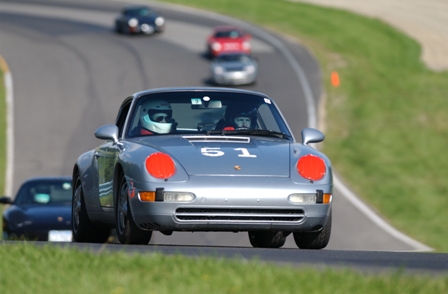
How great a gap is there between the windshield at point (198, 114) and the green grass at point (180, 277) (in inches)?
116

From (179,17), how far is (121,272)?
179ft

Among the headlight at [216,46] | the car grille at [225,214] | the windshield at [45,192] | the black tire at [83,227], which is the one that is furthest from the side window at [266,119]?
the headlight at [216,46]

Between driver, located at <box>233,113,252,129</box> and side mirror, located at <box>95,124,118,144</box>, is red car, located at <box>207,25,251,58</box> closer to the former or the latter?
driver, located at <box>233,113,252,129</box>

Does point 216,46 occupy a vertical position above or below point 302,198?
below

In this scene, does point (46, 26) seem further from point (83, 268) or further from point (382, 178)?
point (83, 268)

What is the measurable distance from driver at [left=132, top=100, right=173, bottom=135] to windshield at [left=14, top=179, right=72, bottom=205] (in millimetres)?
5993

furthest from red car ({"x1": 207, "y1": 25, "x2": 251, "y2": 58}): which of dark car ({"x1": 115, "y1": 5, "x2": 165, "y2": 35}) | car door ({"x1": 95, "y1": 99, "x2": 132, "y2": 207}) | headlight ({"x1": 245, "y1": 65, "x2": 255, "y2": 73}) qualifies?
car door ({"x1": 95, "y1": 99, "x2": 132, "y2": 207})

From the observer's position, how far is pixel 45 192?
16.2 m

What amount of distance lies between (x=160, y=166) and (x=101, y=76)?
37.3 meters

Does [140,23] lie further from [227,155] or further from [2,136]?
[227,155]

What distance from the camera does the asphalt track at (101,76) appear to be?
27.8 m

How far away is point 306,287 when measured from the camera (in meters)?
5.89

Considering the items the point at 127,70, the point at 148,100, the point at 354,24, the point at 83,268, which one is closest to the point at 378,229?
the point at 148,100

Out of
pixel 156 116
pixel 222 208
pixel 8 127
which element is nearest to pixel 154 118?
pixel 156 116
